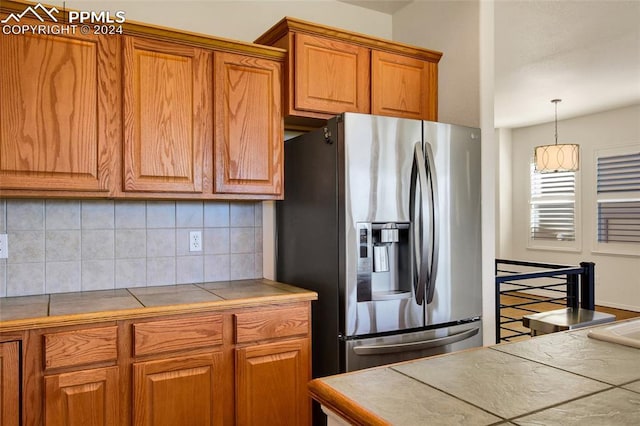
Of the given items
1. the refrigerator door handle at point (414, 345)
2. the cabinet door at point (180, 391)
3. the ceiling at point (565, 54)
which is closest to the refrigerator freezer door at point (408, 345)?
the refrigerator door handle at point (414, 345)

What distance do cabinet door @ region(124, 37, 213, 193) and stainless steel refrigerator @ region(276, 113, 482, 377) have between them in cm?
58

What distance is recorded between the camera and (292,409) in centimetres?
223

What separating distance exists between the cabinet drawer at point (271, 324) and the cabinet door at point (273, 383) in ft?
0.15

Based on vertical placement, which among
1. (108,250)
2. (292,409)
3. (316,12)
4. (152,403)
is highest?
(316,12)

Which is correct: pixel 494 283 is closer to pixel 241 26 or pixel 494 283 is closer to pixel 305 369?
pixel 305 369

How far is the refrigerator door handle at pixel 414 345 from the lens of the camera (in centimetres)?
222

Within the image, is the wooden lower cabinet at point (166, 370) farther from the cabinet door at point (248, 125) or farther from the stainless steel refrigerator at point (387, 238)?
the cabinet door at point (248, 125)

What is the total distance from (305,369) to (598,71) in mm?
4289

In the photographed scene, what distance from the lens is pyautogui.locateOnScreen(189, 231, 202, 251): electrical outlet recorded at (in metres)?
2.67

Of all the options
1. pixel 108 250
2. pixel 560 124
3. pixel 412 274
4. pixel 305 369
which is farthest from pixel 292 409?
pixel 560 124

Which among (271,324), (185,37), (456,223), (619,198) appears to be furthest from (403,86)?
(619,198)

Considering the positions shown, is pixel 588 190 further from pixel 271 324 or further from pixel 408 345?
pixel 271 324

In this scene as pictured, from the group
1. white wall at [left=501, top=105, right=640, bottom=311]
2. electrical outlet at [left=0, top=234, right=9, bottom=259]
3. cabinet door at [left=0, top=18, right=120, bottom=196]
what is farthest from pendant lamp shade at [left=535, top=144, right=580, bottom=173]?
electrical outlet at [left=0, top=234, right=9, bottom=259]

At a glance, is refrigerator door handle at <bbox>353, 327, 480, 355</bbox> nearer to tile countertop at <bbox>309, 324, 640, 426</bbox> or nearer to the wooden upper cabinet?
tile countertop at <bbox>309, 324, 640, 426</bbox>
